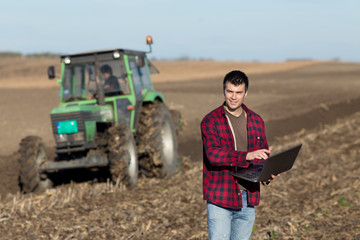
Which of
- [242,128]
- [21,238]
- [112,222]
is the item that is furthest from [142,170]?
[242,128]

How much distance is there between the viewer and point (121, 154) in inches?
289

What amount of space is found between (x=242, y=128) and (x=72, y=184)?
5.16 meters

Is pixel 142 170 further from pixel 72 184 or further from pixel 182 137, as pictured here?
pixel 182 137

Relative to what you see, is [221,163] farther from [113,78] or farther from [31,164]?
[113,78]

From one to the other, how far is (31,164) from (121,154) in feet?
4.93

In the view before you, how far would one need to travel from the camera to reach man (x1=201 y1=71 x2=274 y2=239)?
3457mm

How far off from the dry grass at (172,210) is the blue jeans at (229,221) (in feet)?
6.04

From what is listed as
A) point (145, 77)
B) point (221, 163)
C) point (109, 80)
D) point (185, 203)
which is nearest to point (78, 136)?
point (109, 80)

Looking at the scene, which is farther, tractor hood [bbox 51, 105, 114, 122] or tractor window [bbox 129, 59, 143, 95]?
tractor window [bbox 129, 59, 143, 95]

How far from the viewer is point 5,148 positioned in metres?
12.7

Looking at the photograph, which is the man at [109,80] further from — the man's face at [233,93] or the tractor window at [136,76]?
the man's face at [233,93]

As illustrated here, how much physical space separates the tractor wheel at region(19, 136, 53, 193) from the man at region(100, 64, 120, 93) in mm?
1434

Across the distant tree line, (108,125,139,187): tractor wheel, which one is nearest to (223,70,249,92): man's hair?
(108,125,139,187): tractor wheel

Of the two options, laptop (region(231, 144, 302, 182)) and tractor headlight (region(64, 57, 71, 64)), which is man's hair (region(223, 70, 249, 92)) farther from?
tractor headlight (region(64, 57, 71, 64))
